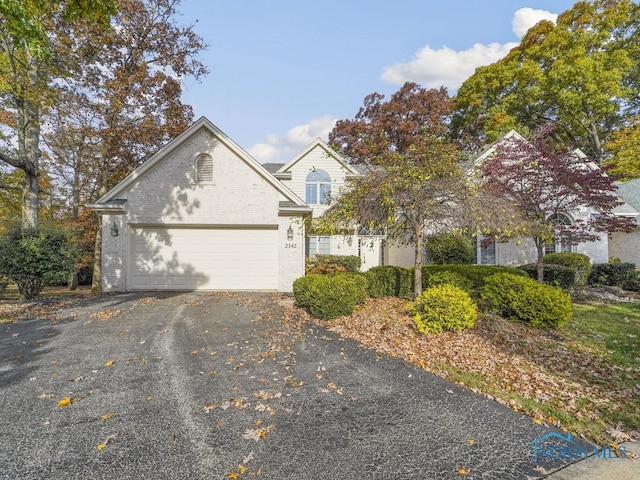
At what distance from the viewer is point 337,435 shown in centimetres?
311

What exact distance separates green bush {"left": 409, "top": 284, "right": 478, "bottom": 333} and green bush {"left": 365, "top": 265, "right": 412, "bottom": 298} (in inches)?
148

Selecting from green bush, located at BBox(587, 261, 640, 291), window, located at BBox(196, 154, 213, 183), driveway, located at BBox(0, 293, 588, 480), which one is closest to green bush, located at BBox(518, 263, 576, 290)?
green bush, located at BBox(587, 261, 640, 291)

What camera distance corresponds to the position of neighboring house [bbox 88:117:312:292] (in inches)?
445

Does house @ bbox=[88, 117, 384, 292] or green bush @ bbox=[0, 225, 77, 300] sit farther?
house @ bbox=[88, 117, 384, 292]

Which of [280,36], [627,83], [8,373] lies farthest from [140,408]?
[627,83]

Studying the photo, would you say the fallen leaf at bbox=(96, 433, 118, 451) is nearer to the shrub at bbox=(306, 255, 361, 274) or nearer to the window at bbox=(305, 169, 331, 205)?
the shrub at bbox=(306, 255, 361, 274)

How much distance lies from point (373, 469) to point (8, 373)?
5251mm

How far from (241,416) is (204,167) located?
32.9ft

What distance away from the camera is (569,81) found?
21719 millimetres

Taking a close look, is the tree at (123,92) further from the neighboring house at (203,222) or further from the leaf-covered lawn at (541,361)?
the leaf-covered lawn at (541,361)

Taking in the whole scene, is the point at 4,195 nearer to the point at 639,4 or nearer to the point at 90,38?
the point at 90,38

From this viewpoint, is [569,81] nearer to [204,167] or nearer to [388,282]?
[388,282]

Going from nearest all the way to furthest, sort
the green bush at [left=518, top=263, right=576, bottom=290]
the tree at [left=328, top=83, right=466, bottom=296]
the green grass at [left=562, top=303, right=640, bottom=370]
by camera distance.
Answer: the green grass at [left=562, top=303, right=640, bottom=370], the tree at [left=328, top=83, right=466, bottom=296], the green bush at [left=518, top=263, right=576, bottom=290]

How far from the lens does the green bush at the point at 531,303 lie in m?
6.66
